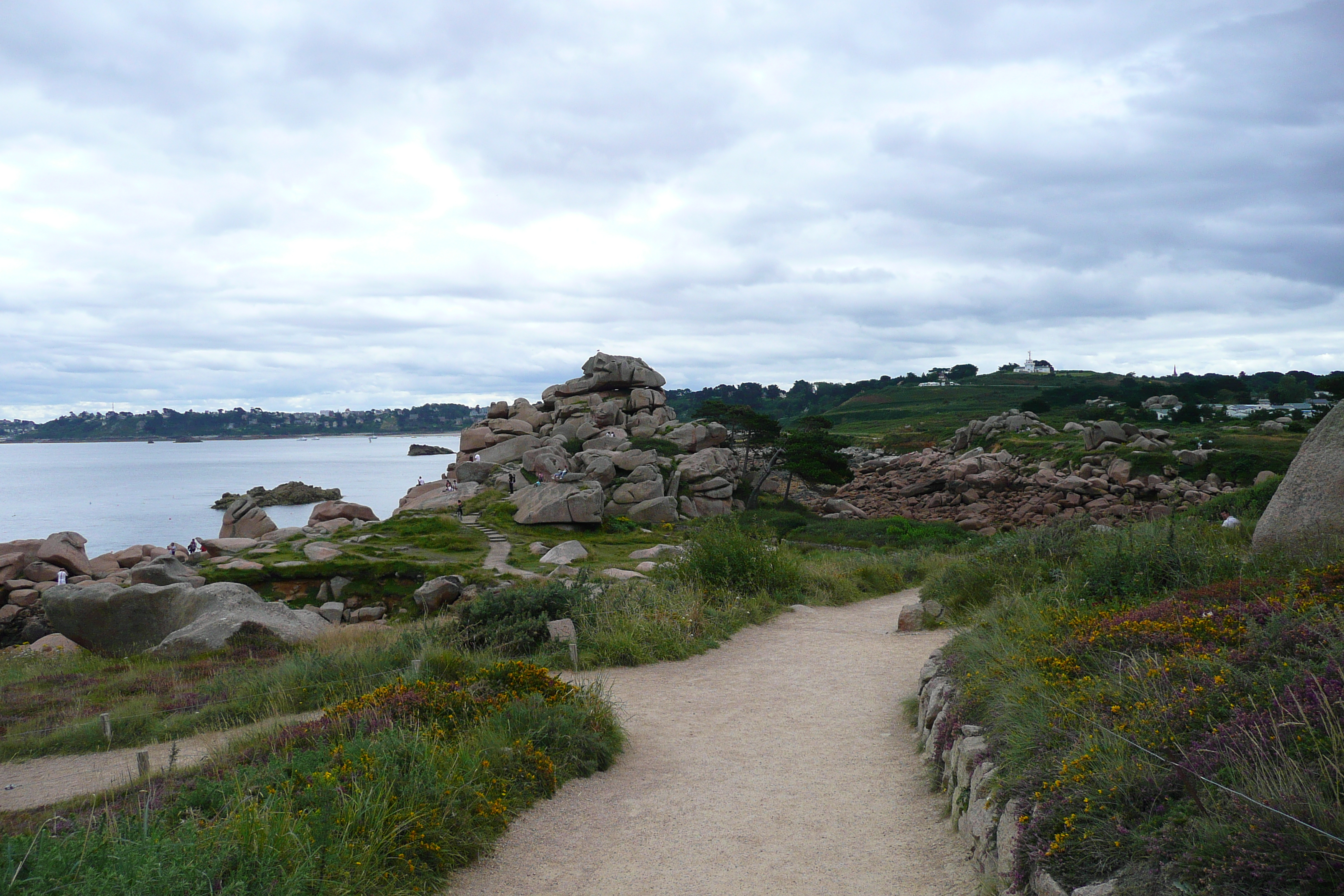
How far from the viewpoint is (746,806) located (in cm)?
622

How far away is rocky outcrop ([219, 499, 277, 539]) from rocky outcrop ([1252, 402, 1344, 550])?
135 ft

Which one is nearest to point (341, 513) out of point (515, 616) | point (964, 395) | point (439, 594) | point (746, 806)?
point (439, 594)

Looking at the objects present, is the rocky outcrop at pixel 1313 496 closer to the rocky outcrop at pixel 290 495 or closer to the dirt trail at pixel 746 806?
the dirt trail at pixel 746 806

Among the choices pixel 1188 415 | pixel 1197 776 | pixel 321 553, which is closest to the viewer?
pixel 1197 776

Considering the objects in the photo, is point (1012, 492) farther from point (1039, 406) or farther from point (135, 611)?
point (1039, 406)

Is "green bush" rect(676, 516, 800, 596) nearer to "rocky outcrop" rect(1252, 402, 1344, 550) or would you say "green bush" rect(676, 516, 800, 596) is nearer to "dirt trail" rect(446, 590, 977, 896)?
"dirt trail" rect(446, 590, 977, 896)

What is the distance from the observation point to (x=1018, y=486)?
46.2 m

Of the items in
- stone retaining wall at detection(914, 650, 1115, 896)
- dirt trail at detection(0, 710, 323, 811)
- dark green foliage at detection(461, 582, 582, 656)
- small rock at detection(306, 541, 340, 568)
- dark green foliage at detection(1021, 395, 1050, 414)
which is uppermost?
dark green foliage at detection(1021, 395, 1050, 414)

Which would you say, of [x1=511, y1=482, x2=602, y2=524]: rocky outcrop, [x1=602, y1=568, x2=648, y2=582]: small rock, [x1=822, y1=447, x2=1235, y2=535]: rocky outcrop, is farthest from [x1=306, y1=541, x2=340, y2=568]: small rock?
[x1=822, y1=447, x2=1235, y2=535]: rocky outcrop

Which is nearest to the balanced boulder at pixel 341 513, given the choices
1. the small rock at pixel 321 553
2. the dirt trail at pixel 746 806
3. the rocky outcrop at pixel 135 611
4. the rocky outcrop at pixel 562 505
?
the rocky outcrop at pixel 562 505

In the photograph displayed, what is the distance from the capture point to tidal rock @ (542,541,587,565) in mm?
24422

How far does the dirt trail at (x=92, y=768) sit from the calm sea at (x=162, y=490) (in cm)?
4541

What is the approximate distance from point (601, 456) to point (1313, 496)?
32.3m

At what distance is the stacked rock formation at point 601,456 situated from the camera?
3434 centimetres
